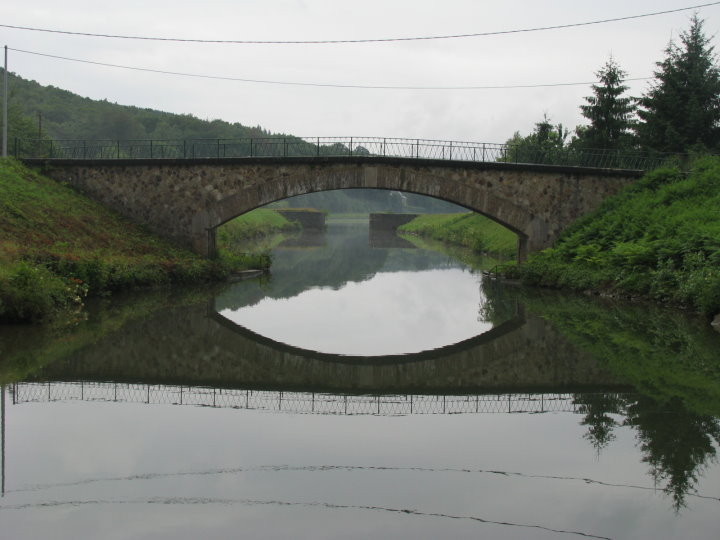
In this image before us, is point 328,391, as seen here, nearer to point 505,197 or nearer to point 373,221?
point 505,197

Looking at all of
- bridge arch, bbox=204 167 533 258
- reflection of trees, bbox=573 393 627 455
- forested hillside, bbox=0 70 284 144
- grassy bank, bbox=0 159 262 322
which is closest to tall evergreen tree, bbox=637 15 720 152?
bridge arch, bbox=204 167 533 258

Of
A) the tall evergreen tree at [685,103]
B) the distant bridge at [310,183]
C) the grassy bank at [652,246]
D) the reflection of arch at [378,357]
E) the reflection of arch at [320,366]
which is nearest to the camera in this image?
the reflection of arch at [320,366]

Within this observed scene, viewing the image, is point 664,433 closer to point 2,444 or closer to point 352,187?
point 2,444

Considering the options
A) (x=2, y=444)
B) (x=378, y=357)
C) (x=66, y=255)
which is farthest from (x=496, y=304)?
(x=2, y=444)

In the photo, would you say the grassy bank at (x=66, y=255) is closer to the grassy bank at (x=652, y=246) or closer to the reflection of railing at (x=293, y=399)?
the reflection of railing at (x=293, y=399)

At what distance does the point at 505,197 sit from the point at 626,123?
56.5 ft

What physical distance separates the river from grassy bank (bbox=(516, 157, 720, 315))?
4.48ft

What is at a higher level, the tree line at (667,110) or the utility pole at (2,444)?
the tree line at (667,110)

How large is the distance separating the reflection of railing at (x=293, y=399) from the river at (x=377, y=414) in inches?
2.4

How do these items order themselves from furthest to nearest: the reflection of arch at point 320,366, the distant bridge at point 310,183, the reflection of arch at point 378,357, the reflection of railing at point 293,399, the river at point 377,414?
1. the distant bridge at point 310,183
2. the reflection of arch at point 378,357
3. the reflection of arch at point 320,366
4. the reflection of railing at point 293,399
5. the river at point 377,414

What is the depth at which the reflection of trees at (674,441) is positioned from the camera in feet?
29.1

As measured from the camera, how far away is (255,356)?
1670cm

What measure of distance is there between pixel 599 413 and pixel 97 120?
388ft

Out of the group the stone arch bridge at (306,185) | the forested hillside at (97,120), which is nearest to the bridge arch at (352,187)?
the stone arch bridge at (306,185)
